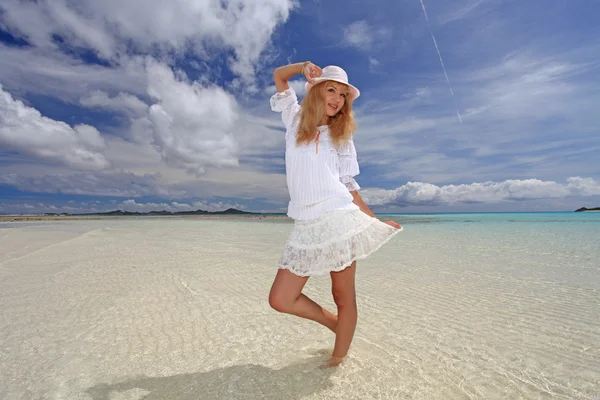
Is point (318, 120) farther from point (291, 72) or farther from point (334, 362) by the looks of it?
point (334, 362)

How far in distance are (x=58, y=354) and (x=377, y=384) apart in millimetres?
2731

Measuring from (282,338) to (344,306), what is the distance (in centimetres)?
99

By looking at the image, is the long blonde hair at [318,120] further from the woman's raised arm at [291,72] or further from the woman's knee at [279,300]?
the woman's knee at [279,300]

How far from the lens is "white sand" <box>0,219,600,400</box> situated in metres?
2.56

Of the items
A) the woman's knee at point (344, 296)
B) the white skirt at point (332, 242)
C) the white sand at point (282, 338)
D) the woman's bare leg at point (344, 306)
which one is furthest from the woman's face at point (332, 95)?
the white sand at point (282, 338)

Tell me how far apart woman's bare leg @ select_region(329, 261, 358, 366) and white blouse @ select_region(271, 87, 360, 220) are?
52cm

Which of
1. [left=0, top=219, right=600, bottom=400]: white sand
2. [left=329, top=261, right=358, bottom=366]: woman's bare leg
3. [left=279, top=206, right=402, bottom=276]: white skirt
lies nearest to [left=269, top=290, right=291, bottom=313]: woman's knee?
[left=279, top=206, right=402, bottom=276]: white skirt

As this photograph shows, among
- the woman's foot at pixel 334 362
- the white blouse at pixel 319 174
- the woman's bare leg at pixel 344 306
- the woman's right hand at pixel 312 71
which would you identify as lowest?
the woman's foot at pixel 334 362

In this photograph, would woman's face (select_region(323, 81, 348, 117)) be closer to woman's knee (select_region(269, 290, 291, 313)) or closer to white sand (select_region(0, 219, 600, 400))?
woman's knee (select_region(269, 290, 291, 313))

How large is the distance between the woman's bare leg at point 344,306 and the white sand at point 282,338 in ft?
0.45

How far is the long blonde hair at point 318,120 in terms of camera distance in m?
2.65

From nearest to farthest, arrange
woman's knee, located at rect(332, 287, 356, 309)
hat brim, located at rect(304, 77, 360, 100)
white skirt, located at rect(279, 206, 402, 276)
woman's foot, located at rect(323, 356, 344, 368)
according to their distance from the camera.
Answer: white skirt, located at rect(279, 206, 402, 276), hat brim, located at rect(304, 77, 360, 100), woman's knee, located at rect(332, 287, 356, 309), woman's foot, located at rect(323, 356, 344, 368)

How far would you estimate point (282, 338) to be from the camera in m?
3.44

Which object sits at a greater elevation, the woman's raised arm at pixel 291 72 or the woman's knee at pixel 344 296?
the woman's raised arm at pixel 291 72
